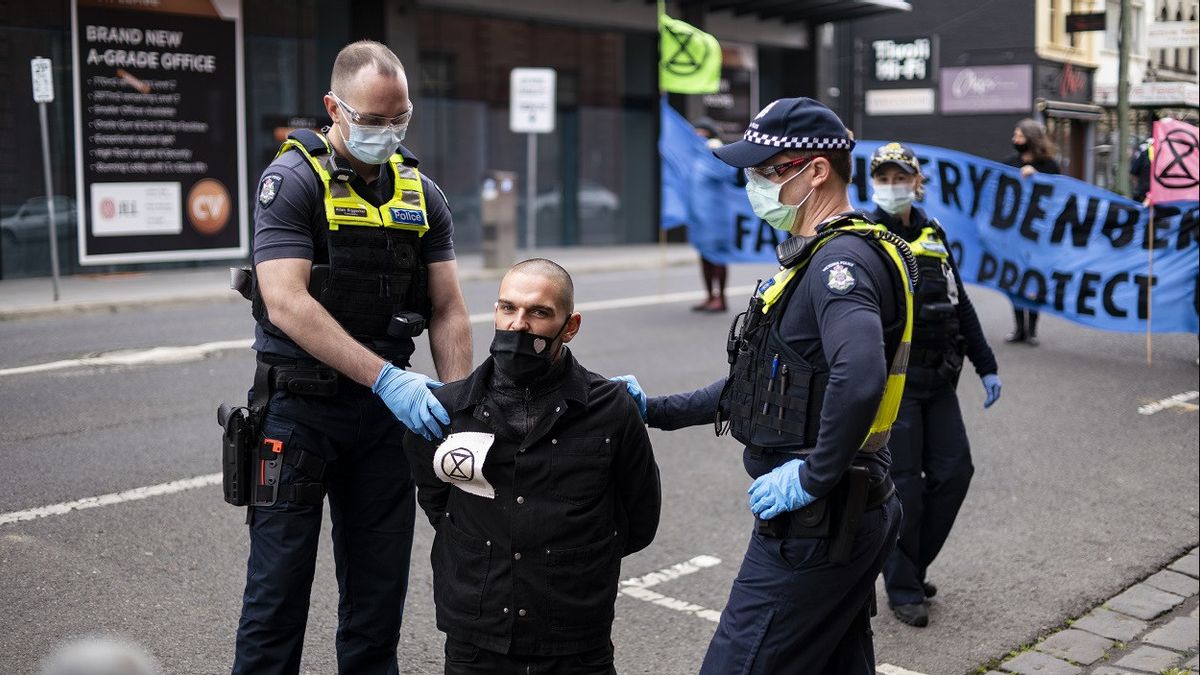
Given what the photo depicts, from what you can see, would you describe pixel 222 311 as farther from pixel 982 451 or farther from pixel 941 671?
pixel 941 671

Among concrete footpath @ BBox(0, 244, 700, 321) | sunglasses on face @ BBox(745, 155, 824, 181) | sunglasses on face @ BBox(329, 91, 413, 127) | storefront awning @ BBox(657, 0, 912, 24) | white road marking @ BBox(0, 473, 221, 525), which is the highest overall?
storefront awning @ BBox(657, 0, 912, 24)

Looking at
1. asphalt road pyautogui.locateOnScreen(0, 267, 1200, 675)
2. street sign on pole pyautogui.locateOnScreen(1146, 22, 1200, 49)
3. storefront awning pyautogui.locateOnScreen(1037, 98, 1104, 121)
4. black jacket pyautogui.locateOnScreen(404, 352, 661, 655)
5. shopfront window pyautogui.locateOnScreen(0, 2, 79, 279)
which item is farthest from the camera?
shopfront window pyautogui.locateOnScreen(0, 2, 79, 279)

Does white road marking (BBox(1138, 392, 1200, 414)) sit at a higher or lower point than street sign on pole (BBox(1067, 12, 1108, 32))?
lower

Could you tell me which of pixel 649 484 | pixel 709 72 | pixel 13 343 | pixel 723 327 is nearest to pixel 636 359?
pixel 723 327

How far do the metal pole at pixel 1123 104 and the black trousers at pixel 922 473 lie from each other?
2.84m

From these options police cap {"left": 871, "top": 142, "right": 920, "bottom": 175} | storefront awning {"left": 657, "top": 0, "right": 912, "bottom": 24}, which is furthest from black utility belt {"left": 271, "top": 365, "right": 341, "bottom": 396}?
storefront awning {"left": 657, "top": 0, "right": 912, "bottom": 24}

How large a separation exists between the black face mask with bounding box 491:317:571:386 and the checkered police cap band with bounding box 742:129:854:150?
0.75 m

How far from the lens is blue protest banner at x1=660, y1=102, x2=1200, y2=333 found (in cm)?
1018

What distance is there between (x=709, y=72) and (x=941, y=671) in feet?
47.8

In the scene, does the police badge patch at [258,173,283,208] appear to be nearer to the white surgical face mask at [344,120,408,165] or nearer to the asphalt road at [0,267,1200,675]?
the white surgical face mask at [344,120,408,165]

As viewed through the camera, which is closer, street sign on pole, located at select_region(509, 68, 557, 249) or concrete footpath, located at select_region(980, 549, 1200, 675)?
concrete footpath, located at select_region(980, 549, 1200, 675)

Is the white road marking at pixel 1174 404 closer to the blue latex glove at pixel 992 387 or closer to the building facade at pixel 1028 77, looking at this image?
the building facade at pixel 1028 77

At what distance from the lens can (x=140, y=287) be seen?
15.9 m

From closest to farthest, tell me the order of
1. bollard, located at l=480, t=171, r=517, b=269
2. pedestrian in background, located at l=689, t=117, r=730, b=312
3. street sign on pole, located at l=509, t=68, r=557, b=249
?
pedestrian in background, located at l=689, t=117, r=730, b=312 < bollard, located at l=480, t=171, r=517, b=269 < street sign on pole, located at l=509, t=68, r=557, b=249
